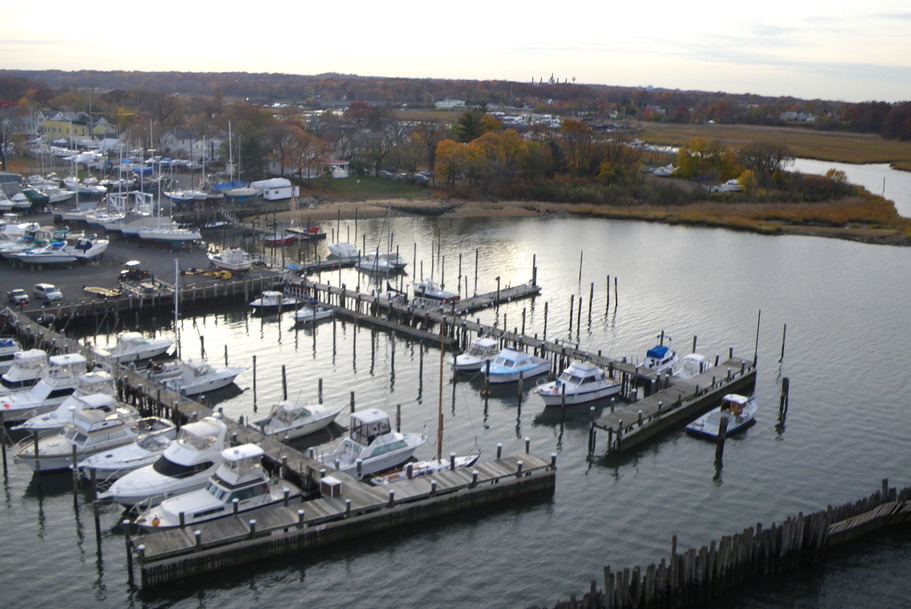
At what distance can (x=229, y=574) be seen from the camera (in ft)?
86.5

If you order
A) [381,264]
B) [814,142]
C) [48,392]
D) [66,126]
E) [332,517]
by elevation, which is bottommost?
[332,517]

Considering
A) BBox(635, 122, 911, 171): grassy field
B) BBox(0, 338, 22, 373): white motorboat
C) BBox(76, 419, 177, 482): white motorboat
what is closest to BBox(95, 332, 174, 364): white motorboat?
BBox(0, 338, 22, 373): white motorboat

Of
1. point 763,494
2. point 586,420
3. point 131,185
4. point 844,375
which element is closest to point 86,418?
point 586,420

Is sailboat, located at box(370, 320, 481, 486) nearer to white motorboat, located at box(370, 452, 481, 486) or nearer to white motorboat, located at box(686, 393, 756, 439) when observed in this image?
white motorboat, located at box(370, 452, 481, 486)

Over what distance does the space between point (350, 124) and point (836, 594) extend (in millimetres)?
114627

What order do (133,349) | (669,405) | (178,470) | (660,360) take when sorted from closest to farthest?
1. (178,470)
2. (669,405)
3. (660,360)
4. (133,349)

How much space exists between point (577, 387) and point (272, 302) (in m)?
23.2

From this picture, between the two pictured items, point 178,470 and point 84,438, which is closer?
point 178,470

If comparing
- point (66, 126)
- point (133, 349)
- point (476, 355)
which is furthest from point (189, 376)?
point (66, 126)

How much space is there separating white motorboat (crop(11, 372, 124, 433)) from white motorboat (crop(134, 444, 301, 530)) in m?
6.95

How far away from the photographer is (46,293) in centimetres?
5150

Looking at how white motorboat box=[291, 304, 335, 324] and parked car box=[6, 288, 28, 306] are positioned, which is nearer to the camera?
parked car box=[6, 288, 28, 306]

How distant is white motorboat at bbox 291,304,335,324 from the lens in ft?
176

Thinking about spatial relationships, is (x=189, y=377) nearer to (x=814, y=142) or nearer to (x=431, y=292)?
(x=431, y=292)
